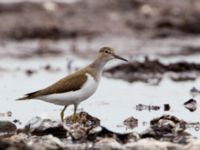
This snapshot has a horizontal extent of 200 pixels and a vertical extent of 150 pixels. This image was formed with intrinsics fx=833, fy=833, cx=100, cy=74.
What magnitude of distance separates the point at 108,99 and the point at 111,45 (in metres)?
8.96

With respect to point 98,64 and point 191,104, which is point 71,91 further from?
point 191,104

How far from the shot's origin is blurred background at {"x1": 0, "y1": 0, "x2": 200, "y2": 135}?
13289 millimetres

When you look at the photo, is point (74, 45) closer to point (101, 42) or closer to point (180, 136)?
point (101, 42)

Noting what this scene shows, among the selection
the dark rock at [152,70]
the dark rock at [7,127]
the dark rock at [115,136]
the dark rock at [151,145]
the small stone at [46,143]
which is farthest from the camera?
the dark rock at [152,70]

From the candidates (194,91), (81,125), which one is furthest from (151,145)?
(194,91)

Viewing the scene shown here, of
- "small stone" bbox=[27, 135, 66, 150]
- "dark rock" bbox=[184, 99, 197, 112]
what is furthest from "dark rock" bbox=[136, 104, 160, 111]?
"small stone" bbox=[27, 135, 66, 150]

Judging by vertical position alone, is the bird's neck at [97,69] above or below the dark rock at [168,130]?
above

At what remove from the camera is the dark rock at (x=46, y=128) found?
10.1 meters

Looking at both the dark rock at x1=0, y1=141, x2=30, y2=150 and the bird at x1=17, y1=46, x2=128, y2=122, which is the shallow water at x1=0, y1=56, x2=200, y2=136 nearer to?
the bird at x1=17, y1=46, x2=128, y2=122

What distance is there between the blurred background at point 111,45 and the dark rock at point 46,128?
112 cm

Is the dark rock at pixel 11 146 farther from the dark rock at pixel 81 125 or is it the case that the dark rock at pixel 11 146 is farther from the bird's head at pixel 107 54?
the bird's head at pixel 107 54

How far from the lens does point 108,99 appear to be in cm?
1380

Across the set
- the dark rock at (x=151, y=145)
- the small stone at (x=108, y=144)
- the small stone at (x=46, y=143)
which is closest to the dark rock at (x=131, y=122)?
the small stone at (x=108, y=144)

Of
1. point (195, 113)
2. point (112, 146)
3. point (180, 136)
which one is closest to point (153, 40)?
point (195, 113)
